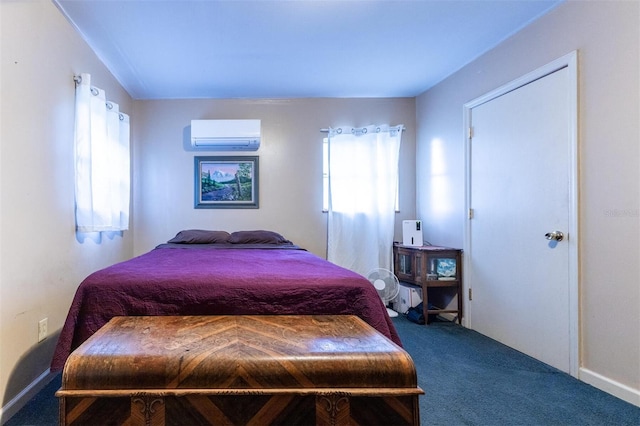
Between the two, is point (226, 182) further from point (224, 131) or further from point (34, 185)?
point (34, 185)

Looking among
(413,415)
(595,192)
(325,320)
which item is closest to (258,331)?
(325,320)

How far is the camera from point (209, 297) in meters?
1.48

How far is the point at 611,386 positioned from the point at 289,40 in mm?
2991

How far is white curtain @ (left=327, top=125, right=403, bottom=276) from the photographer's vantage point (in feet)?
11.6

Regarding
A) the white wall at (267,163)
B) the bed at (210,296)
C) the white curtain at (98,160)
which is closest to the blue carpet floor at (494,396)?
the bed at (210,296)

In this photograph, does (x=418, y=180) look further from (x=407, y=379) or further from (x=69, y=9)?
(x=69, y=9)

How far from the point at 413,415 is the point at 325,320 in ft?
1.64

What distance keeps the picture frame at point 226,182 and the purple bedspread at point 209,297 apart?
1.97m

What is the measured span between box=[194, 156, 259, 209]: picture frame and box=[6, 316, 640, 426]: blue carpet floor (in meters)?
2.03

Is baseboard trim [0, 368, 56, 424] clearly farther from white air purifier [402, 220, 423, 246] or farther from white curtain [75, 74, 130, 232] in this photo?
white air purifier [402, 220, 423, 246]

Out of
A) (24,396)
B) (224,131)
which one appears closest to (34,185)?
(24,396)

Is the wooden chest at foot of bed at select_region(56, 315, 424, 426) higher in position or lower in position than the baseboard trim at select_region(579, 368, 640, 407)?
higher

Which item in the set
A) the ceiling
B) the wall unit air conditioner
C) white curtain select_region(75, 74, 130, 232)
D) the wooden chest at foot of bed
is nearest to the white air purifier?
the ceiling

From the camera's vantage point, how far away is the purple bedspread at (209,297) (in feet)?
4.75
